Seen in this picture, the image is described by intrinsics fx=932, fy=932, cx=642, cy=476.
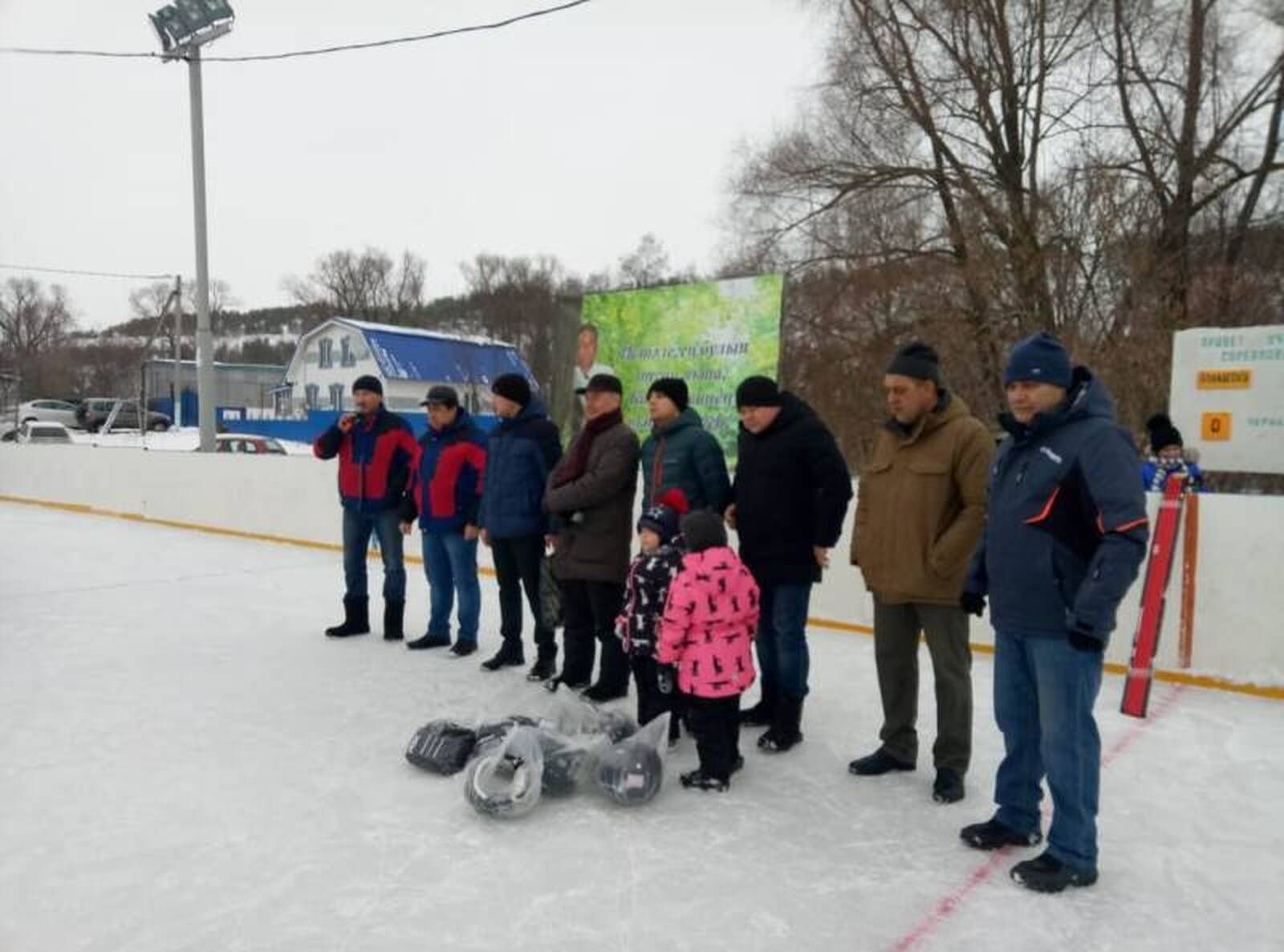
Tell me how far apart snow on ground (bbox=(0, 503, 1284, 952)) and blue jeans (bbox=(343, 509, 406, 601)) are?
32.8 inches

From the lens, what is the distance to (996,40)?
559 inches

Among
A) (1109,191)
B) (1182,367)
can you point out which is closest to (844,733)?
(1182,367)

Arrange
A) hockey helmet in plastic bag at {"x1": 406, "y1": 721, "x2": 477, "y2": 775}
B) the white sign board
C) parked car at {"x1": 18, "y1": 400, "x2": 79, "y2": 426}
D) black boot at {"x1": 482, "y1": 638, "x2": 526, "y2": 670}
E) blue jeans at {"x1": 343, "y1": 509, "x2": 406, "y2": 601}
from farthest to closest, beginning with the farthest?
parked car at {"x1": 18, "y1": 400, "x2": 79, "y2": 426}
blue jeans at {"x1": 343, "y1": 509, "x2": 406, "y2": 601}
the white sign board
black boot at {"x1": 482, "y1": 638, "x2": 526, "y2": 670}
hockey helmet in plastic bag at {"x1": 406, "y1": 721, "x2": 477, "y2": 775}

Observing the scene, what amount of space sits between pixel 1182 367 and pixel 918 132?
10642 mm

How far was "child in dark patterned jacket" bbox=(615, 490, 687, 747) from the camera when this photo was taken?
364cm

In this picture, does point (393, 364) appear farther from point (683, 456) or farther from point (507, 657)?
point (683, 456)

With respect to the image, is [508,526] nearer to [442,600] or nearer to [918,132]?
[442,600]

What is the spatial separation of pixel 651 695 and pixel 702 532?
2.89 feet

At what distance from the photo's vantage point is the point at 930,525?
3297 mm

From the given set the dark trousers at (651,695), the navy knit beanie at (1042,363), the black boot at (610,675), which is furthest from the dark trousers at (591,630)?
the navy knit beanie at (1042,363)

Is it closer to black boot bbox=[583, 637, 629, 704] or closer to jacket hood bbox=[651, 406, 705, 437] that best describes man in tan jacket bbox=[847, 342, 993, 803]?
jacket hood bbox=[651, 406, 705, 437]

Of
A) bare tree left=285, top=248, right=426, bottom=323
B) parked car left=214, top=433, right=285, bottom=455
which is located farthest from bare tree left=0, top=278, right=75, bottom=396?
parked car left=214, top=433, right=285, bottom=455

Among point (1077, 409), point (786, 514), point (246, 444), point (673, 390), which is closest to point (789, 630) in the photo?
point (786, 514)

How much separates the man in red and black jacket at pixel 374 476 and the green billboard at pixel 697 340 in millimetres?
2097
